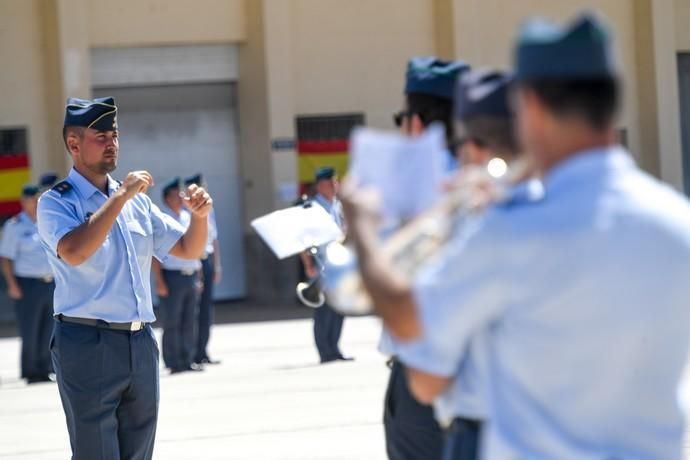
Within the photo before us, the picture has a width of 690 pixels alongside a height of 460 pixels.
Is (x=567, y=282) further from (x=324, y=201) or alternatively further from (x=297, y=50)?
(x=297, y=50)

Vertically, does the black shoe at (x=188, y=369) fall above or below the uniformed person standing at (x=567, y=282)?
below

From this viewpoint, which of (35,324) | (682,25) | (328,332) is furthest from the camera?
(682,25)

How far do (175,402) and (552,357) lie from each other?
8285 millimetres

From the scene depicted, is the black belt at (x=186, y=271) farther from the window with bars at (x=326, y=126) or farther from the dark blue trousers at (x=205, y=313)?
the window with bars at (x=326, y=126)

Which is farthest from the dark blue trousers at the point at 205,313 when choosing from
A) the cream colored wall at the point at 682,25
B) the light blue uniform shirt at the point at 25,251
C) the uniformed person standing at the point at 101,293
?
the cream colored wall at the point at 682,25

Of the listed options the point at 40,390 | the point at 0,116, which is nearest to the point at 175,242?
the point at 40,390

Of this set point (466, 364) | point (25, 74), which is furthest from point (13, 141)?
point (466, 364)

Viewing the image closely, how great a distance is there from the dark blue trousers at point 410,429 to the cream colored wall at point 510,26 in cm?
1513

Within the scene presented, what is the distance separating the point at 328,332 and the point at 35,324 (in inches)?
116

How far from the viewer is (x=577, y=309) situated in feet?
9.15

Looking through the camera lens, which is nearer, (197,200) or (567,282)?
(567,282)

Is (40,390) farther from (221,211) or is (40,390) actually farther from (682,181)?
(682,181)

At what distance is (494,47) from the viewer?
65.8ft

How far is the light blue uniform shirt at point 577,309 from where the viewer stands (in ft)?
9.09
